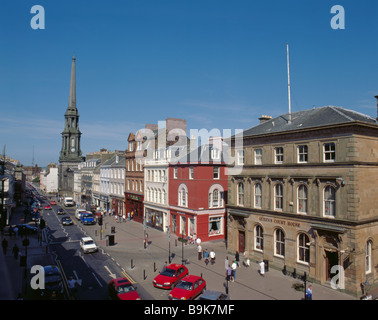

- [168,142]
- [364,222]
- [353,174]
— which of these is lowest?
[364,222]

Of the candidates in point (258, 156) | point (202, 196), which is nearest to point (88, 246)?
point (202, 196)

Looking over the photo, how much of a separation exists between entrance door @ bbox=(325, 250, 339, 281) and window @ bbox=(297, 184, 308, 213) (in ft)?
12.3

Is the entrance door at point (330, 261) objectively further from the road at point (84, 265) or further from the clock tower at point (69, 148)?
the clock tower at point (69, 148)

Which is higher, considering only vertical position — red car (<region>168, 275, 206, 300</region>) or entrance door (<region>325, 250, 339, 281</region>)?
entrance door (<region>325, 250, 339, 281</region>)

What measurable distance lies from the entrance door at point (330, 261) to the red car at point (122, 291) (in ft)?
48.0

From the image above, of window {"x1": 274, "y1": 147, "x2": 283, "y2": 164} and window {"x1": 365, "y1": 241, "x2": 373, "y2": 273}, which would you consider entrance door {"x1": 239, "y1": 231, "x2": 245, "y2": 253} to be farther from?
window {"x1": 365, "y1": 241, "x2": 373, "y2": 273}

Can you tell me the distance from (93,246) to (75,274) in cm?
753

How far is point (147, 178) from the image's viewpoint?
53.9m

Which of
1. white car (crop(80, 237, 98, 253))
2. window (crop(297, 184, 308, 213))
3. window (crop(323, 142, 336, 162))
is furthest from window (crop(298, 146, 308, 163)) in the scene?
white car (crop(80, 237, 98, 253))

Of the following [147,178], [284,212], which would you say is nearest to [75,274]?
[284,212]

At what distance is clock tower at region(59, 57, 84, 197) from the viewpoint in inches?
4571

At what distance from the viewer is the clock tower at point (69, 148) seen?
116100 mm

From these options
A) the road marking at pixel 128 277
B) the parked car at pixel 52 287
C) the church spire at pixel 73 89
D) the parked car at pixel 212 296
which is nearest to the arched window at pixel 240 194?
the road marking at pixel 128 277
